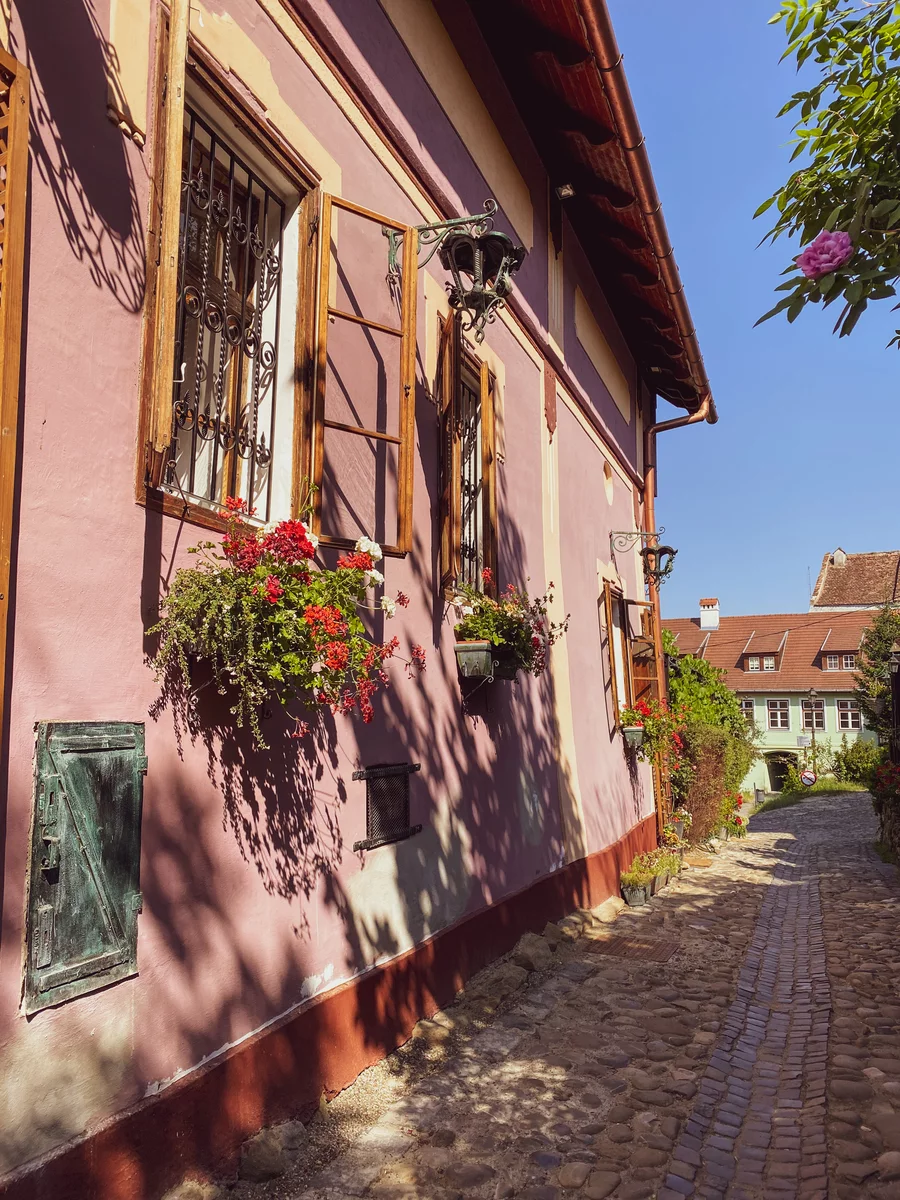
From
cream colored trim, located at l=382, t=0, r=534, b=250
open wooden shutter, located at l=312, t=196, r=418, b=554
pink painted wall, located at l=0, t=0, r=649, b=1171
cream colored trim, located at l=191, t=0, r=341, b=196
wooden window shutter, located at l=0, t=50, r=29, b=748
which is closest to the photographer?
wooden window shutter, located at l=0, t=50, r=29, b=748

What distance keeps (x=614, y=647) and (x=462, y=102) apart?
6145mm

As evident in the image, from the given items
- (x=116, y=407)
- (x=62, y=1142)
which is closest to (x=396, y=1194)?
(x=62, y=1142)

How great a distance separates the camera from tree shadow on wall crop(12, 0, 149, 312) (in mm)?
2609

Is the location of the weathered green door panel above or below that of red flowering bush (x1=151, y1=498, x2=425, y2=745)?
below

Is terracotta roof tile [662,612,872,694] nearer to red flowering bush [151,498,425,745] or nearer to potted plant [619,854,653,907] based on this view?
potted plant [619,854,653,907]

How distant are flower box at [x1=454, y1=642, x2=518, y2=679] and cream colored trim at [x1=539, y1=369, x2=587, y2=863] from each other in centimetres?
191

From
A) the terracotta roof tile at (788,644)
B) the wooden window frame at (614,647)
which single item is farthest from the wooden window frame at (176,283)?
the terracotta roof tile at (788,644)

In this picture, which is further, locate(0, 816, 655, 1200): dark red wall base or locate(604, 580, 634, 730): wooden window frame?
locate(604, 580, 634, 730): wooden window frame

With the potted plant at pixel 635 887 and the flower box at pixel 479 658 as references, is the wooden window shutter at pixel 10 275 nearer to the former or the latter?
the flower box at pixel 479 658

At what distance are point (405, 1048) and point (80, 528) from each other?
119 inches

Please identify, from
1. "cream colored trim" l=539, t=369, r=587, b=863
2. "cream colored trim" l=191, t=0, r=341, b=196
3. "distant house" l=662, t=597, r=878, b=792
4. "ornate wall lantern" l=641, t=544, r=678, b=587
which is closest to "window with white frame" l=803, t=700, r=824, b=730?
"distant house" l=662, t=597, r=878, b=792

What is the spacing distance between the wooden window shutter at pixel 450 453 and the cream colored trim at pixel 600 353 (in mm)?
3725

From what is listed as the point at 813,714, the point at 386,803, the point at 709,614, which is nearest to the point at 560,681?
the point at 386,803

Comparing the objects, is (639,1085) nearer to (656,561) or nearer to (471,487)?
(471,487)
